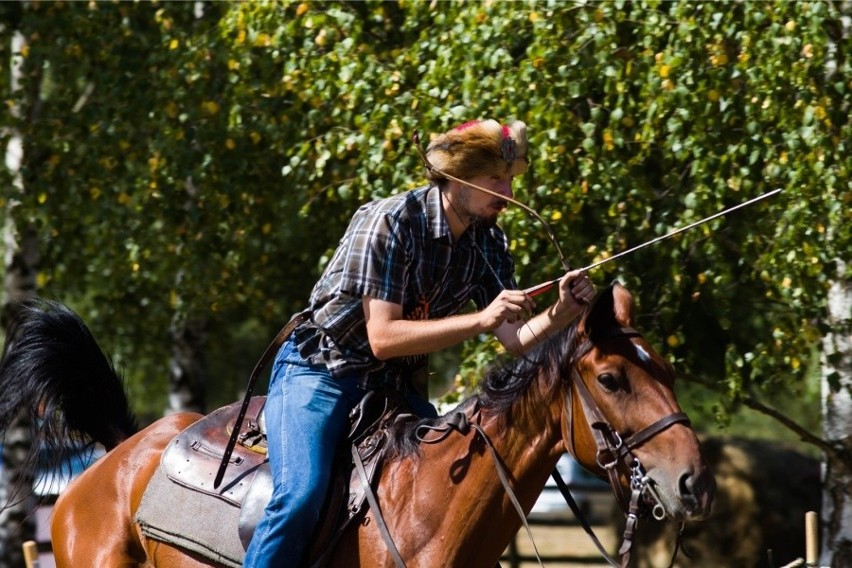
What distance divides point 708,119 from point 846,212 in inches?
36.1

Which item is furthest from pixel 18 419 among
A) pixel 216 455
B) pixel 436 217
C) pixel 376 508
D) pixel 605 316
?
pixel 605 316

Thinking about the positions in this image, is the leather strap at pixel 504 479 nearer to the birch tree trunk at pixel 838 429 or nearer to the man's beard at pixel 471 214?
the man's beard at pixel 471 214

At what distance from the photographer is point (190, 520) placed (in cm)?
423

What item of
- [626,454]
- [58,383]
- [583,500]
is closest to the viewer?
[626,454]

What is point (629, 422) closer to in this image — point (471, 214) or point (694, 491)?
point (694, 491)

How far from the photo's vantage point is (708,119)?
6.46 meters

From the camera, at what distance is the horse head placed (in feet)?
10.7

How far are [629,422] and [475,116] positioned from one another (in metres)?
3.61

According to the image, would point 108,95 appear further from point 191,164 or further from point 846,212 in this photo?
point 846,212

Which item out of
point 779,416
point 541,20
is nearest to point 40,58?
point 541,20

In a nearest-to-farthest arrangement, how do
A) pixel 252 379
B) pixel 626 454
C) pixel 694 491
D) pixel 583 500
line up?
pixel 694 491 → pixel 626 454 → pixel 252 379 → pixel 583 500

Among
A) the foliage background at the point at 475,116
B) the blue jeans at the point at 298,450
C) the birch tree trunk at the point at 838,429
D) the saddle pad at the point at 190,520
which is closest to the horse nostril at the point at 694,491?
the blue jeans at the point at 298,450

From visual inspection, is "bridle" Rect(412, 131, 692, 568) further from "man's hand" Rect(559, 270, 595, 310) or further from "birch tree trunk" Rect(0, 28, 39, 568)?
"birch tree trunk" Rect(0, 28, 39, 568)

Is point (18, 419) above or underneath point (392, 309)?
underneath
